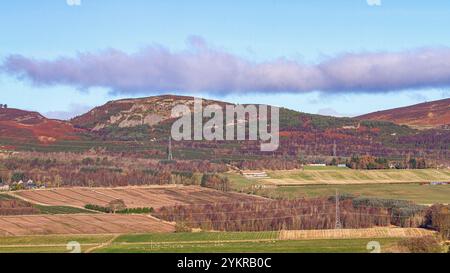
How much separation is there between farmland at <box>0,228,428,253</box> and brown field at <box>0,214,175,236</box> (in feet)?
12.3

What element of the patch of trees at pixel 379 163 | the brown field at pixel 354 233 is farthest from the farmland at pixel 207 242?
the patch of trees at pixel 379 163

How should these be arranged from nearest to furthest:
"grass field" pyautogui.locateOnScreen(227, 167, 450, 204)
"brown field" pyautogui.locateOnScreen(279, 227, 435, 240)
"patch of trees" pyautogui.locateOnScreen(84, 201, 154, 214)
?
"brown field" pyautogui.locateOnScreen(279, 227, 435, 240) < "patch of trees" pyautogui.locateOnScreen(84, 201, 154, 214) < "grass field" pyautogui.locateOnScreen(227, 167, 450, 204)

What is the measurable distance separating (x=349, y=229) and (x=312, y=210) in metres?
11.2

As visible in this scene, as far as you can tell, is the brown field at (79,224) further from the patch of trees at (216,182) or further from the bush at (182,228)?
the patch of trees at (216,182)

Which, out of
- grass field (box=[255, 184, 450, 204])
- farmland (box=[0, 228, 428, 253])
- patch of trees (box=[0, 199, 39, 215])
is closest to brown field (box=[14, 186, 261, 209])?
patch of trees (box=[0, 199, 39, 215])

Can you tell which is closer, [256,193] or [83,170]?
[256,193]

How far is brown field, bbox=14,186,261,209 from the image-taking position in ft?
371

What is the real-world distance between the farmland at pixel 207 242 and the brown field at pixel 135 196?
26410mm

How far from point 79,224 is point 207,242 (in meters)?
22.7

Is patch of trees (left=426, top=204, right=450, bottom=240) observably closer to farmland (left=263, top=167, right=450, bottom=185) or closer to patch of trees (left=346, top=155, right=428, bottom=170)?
farmland (left=263, top=167, right=450, bottom=185)
